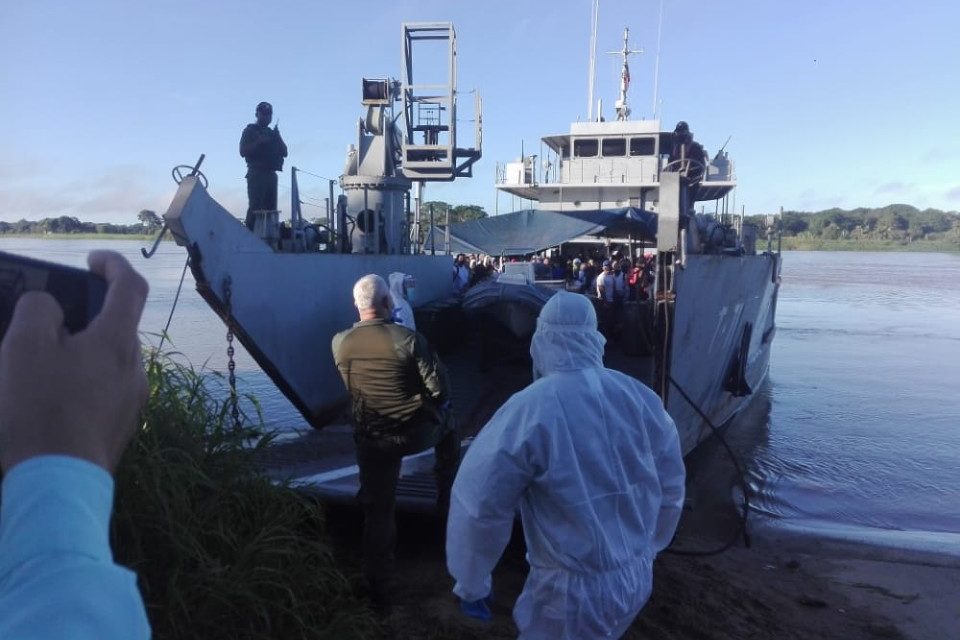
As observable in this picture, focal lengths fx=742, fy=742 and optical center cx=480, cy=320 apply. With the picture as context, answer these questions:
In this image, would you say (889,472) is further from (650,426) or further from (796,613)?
(650,426)

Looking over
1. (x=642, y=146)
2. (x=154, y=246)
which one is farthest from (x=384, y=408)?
(x=642, y=146)

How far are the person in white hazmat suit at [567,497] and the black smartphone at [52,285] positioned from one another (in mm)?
1720

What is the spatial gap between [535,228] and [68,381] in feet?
37.4

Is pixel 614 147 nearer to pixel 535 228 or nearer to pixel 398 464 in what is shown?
pixel 535 228

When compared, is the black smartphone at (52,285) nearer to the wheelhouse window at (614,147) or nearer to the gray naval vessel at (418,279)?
the gray naval vessel at (418,279)

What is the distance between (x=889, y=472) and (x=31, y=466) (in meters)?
11.1

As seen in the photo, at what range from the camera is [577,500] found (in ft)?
8.04

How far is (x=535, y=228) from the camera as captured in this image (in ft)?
39.3

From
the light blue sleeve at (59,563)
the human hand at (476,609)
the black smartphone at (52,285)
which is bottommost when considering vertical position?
the human hand at (476,609)

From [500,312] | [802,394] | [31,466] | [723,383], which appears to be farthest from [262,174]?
[802,394]

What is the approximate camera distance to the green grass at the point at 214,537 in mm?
3064

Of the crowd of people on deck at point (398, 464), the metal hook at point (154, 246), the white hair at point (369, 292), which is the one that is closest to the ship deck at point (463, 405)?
the crowd of people on deck at point (398, 464)

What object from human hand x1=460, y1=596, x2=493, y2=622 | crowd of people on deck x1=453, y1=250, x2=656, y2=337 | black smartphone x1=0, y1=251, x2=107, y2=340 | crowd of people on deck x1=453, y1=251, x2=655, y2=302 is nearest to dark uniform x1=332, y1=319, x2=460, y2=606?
human hand x1=460, y1=596, x2=493, y2=622

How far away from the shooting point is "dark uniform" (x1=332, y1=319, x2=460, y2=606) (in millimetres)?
3941
